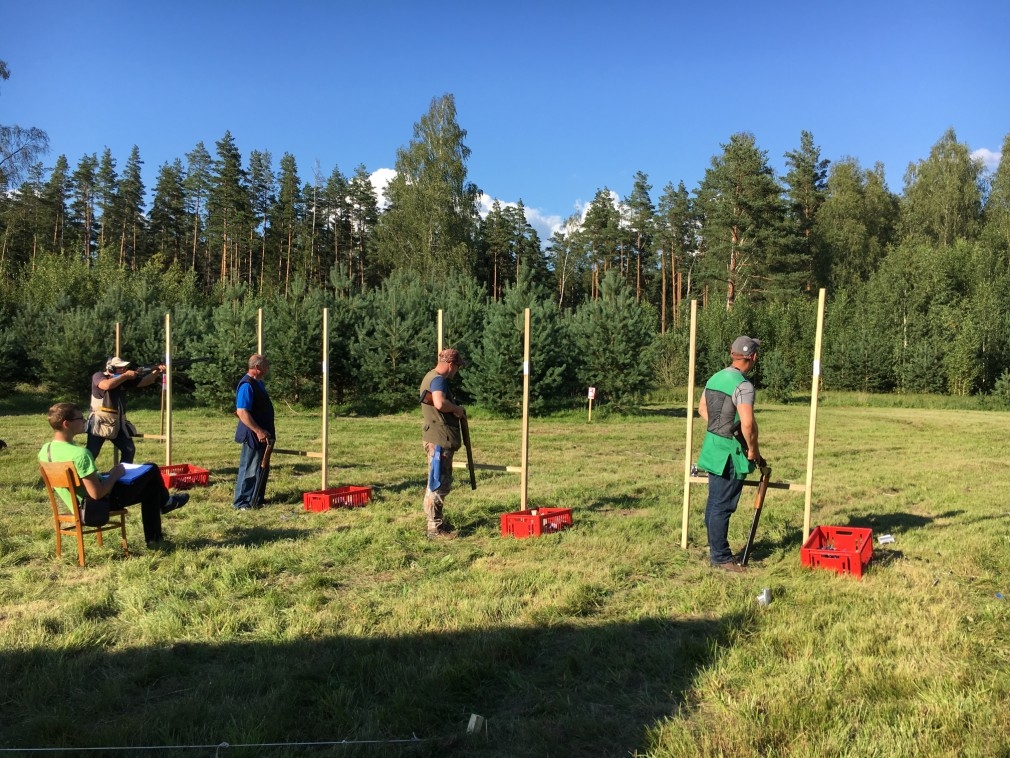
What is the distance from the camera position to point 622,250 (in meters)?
53.2

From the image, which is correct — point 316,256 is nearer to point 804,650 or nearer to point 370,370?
point 370,370

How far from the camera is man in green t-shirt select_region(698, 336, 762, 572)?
5.74 m

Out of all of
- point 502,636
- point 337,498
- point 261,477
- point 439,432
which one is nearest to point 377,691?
point 502,636

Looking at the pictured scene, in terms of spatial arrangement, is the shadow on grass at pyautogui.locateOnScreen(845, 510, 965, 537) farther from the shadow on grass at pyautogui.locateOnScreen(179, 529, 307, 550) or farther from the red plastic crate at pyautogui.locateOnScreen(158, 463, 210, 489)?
the red plastic crate at pyautogui.locateOnScreen(158, 463, 210, 489)

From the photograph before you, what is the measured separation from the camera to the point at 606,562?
6121 mm

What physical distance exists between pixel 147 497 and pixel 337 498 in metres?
2.35

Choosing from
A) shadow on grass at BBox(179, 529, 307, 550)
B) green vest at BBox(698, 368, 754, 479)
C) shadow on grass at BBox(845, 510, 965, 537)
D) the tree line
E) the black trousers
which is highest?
the tree line

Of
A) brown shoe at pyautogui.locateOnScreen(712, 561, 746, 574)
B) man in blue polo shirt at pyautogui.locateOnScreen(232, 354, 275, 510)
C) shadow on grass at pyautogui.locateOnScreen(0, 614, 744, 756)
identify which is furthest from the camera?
man in blue polo shirt at pyautogui.locateOnScreen(232, 354, 275, 510)

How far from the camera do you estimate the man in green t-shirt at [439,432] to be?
22.9 ft

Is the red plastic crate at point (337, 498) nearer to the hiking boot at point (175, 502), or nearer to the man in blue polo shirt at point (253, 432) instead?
the man in blue polo shirt at point (253, 432)

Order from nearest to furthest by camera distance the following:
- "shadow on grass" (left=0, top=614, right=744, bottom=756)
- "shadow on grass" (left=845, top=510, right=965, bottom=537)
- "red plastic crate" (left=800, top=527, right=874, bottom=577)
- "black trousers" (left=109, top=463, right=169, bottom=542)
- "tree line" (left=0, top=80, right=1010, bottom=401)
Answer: "shadow on grass" (left=0, top=614, right=744, bottom=756)
"red plastic crate" (left=800, top=527, right=874, bottom=577)
"black trousers" (left=109, top=463, right=169, bottom=542)
"shadow on grass" (left=845, top=510, right=965, bottom=537)
"tree line" (left=0, top=80, right=1010, bottom=401)

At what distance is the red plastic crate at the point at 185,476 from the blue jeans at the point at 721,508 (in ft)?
22.7

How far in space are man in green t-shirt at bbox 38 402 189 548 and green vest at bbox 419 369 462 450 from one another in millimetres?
2531

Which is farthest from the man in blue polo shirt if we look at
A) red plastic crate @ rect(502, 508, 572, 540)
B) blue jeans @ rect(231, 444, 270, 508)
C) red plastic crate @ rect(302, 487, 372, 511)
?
red plastic crate @ rect(502, 508, 572, 540)
